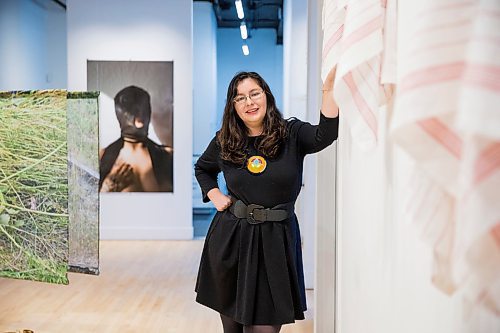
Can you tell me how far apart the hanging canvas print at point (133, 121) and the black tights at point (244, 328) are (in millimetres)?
4755

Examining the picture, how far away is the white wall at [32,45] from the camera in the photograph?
7.84 m

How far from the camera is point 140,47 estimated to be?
7.08m

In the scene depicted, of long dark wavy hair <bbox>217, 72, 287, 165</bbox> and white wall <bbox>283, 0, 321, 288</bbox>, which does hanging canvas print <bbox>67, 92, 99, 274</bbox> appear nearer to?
long dark wavy hair <bbox>217, 72, 287, 165</bbox>

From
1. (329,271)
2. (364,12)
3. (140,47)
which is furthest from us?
(140,47)

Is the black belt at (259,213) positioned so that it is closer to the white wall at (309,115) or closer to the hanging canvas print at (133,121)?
the white wall at (309,115)

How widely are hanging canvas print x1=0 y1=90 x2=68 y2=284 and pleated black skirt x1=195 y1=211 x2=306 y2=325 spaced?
1.20 m

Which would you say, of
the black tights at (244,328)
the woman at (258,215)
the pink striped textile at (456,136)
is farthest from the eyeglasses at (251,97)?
the pink striped textile at (456,136)

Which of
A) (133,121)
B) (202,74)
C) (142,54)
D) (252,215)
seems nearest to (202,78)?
(202,74)

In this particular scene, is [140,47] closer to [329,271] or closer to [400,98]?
[329,271]

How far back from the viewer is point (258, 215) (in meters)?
2.31

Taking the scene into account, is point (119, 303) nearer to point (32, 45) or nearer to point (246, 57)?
point (32, 45)

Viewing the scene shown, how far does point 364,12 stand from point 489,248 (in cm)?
56

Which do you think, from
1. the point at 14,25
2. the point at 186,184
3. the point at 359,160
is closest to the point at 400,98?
the point at 359,160

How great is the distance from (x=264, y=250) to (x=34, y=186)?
1.54 m
